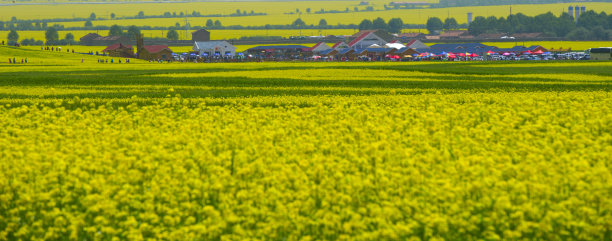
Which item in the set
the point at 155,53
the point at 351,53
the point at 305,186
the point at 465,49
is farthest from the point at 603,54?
the point at 305,186

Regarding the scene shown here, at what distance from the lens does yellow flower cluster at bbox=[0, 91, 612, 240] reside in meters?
13.0

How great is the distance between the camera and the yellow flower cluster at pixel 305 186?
42.7ft

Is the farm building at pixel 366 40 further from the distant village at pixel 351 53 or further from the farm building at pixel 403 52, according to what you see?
the farm building at pixel 403 52

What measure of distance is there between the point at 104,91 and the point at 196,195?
29993 millimetres

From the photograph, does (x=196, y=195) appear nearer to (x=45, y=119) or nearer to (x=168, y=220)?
(x=168, y=220)

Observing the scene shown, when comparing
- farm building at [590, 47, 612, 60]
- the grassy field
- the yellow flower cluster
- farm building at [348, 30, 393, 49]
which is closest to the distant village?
farm building at [348, 30, 393, 49]

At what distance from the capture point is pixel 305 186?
1430 centimetres

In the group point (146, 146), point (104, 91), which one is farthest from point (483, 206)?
point (104, 91)

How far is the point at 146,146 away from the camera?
62.9 ft

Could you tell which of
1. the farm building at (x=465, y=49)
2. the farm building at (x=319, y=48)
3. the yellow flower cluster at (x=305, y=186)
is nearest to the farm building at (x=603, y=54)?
the farm building at (x=465, y=49)

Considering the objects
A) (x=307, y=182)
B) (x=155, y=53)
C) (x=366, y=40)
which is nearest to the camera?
(x=307, y=182)

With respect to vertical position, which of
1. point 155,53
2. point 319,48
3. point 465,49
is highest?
point 155,53

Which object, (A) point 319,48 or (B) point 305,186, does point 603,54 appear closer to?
(A) point 319,48

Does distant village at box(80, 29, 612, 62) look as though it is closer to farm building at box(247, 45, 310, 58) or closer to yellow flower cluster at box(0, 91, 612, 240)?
farm building at box(247, 45, 310, 58)
